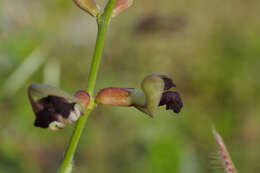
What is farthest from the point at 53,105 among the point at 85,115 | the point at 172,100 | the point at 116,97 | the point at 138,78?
the point at 138,78

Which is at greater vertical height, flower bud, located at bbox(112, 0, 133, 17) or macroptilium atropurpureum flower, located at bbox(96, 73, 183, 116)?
flower bud, located at bbox(112, 0, 133, 17)

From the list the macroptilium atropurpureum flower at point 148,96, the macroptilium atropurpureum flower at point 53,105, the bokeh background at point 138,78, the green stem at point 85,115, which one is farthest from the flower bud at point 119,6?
the bokeh background at point 138,78

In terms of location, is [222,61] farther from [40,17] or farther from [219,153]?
[219,153]

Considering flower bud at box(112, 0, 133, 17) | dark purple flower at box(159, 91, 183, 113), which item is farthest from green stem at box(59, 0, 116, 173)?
dark purple flower at box(159, 91, 183, 113)

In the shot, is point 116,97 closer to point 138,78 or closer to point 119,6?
point 119,6

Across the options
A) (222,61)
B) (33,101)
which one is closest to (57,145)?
(222,61)

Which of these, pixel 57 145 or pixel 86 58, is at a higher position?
pixel 86 58

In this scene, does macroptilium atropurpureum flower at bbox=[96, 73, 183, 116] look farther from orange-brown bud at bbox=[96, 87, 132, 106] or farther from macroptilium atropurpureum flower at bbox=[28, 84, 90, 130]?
macroptilium atropurpureum flower at bbox=[28, 84, 90, 130]
